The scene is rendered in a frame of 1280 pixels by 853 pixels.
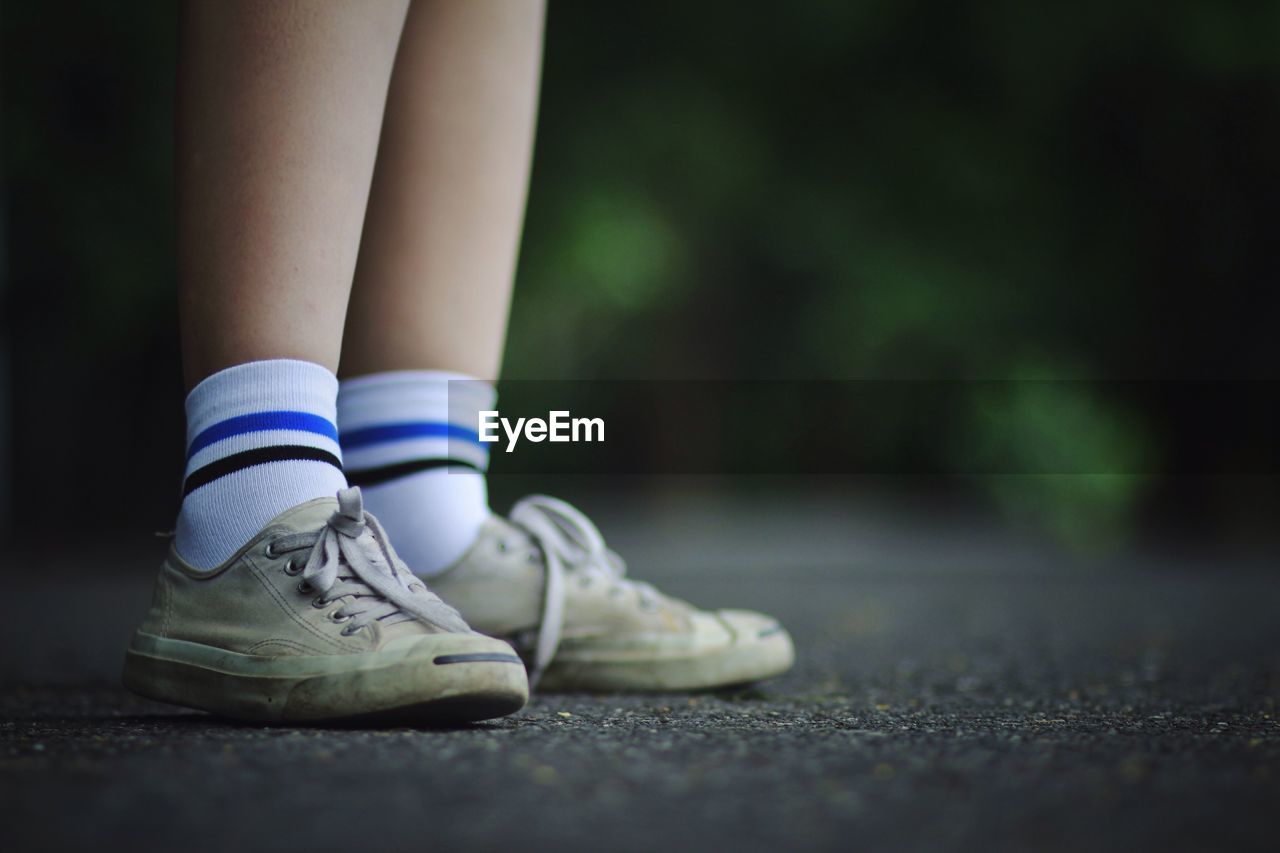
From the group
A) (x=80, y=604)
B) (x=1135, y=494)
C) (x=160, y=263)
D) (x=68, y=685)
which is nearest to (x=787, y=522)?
(x=1135, y=494)

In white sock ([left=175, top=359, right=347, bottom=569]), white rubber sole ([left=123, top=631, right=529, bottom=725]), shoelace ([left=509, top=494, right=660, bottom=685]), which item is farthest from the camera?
shoelace ([left=509, top=494, right=660, bottom=685])

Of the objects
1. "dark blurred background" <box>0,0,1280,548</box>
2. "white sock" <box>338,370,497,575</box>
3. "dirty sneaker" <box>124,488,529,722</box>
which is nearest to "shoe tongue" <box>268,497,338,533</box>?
"dirty sneaker" <box>124,488,529,722</box>

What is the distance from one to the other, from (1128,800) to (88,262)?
3783 millimetres

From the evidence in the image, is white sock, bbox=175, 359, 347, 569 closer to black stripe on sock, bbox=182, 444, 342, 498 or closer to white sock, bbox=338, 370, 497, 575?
black stripe on sock, bbox=182, 444, 342, 498

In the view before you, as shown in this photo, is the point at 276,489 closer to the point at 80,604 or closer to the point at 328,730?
the point at 328,730

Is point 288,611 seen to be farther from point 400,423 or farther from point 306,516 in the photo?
point 400,423

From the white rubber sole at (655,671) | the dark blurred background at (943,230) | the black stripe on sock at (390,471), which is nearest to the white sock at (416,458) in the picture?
the black stripe on sock at (390,471)

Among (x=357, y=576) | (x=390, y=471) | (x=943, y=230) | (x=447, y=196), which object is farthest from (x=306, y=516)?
(x=943, y=230)

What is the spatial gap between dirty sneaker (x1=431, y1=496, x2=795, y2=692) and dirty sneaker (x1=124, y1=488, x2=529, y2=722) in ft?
0.90

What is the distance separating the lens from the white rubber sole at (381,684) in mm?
787

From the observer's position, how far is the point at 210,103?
907 mm

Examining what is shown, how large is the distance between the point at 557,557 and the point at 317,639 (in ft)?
1.26

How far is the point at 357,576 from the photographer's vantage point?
0.86 m

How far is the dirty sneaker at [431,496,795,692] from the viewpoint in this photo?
1159 mm
